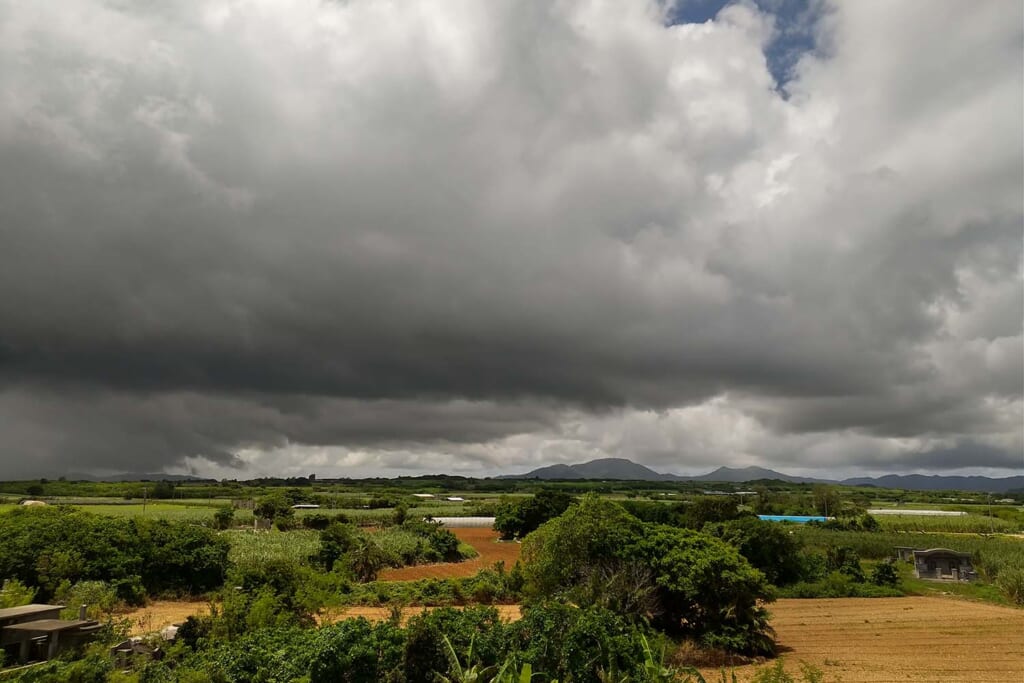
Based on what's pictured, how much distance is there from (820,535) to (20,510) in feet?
221

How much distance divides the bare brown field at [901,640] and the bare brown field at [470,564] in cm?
1816

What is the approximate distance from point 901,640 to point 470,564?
30040 millimetres

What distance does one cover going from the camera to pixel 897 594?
128 feet

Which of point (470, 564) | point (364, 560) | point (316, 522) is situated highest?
point (364, 560)

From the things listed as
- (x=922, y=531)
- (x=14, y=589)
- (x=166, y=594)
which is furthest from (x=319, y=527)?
(x=922, y=531)

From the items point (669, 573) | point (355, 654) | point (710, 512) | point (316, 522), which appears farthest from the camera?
point (316, 522)

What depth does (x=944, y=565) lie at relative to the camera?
146 feet

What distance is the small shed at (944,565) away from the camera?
143 feet

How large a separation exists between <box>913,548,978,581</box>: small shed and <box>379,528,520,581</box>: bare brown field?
2975 centimetres

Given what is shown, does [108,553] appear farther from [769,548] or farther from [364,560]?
[769,548]

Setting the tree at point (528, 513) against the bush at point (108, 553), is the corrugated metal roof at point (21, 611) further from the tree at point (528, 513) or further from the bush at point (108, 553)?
the tree at point (528, 513)

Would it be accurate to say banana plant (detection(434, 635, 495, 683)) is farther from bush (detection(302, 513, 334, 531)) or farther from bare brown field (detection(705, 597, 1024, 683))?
bush (detection(302, 513, 334, 531))

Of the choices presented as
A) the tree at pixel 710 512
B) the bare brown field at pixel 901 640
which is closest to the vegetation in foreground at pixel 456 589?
the tree at pixel 710 512

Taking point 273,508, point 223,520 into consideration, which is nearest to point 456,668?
point 223,520
